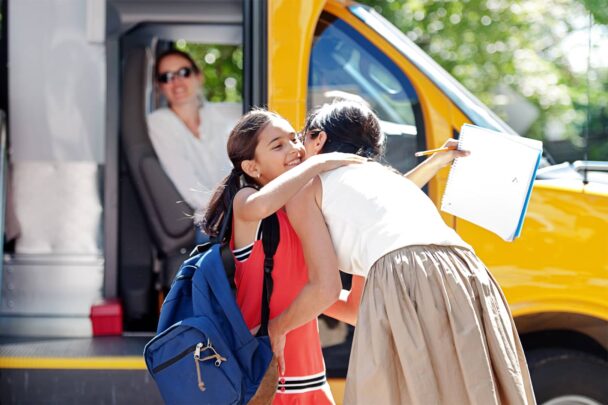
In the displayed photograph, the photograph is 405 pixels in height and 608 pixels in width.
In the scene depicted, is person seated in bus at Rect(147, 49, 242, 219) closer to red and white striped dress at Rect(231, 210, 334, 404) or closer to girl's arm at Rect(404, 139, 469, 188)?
girl's arm at Rect(404, 139, 469, 188)

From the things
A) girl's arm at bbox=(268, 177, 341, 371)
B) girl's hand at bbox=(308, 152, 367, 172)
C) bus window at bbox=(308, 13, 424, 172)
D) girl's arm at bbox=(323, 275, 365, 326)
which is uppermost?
bus window at bbox=(308, 13, 424, 172)

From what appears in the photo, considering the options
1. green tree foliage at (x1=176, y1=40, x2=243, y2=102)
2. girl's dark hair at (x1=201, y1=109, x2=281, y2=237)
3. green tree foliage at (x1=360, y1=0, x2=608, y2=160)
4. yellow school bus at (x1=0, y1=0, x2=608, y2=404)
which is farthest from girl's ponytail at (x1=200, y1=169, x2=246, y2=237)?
green tree foliage at (x1=360, y1=0, x2=608, y2=160)

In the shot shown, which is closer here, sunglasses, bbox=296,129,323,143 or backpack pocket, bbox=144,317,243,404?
backpack pocket, bbox=144,317,243,404

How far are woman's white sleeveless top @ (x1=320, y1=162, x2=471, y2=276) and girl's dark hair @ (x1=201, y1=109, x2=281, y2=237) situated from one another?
0.29 m

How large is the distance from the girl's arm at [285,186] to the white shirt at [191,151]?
2420mm

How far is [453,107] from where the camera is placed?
4609mm

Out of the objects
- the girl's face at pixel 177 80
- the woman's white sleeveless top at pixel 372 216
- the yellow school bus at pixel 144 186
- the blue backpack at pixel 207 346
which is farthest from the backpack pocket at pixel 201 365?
the girl's face at pixel 177 80

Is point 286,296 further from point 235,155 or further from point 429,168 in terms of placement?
point 429,168

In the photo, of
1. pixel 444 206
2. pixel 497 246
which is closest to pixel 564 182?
pixel 497 246

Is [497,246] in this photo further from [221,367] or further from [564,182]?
[221,367]

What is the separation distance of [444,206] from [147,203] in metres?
2.46

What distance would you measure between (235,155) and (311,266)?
464mm

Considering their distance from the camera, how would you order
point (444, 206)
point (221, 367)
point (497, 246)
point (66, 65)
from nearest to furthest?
point (221, 367) → point (444, 206) → point (497, 246) → point (66, 65)

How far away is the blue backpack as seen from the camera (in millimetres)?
2834
